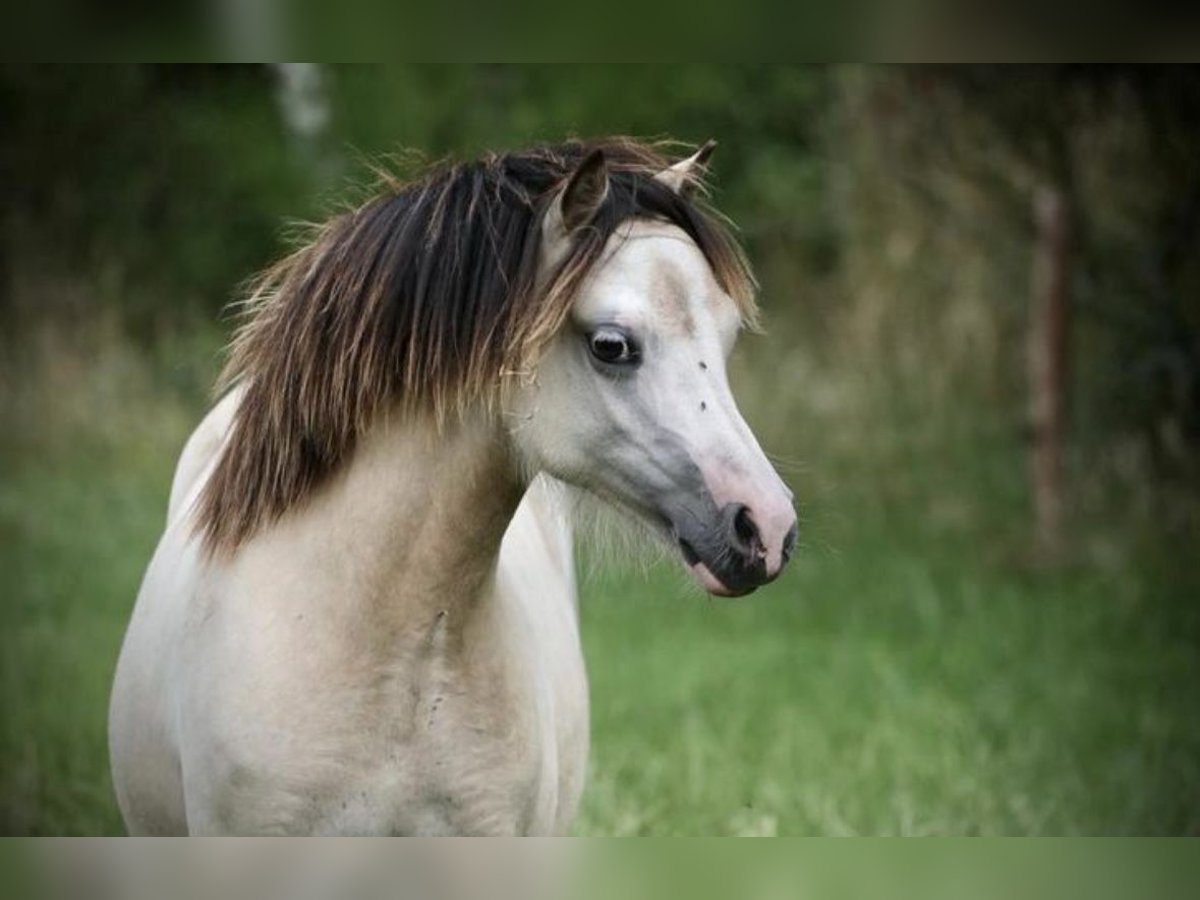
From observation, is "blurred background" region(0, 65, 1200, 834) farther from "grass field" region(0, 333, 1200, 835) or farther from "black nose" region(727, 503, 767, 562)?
"black nose" region(727, 503, 767, 562)

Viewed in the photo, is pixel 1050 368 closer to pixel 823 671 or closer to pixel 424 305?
pixel 823 671

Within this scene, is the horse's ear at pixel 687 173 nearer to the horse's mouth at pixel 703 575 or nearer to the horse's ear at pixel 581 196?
the horse's ear at pixel 581 196

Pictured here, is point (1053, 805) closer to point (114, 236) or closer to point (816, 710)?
point (816, 710)

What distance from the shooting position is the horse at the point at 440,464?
2.66 metres

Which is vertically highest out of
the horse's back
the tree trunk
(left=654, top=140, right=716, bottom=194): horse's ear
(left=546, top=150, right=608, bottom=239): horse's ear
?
the tree trunk

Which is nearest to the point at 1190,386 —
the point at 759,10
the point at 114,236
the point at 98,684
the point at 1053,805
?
the point at 1053,805

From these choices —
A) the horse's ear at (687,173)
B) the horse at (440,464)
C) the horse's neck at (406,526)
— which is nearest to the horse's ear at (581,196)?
the horse at (440,464)

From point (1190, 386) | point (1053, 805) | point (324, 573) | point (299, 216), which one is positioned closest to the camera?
point (324, 573)

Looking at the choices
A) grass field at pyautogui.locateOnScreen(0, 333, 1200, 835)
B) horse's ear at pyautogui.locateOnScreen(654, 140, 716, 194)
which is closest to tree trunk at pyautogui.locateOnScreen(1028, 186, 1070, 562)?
grass field at pyautogui.locateOnScreen(0, 333, 1200, 835)

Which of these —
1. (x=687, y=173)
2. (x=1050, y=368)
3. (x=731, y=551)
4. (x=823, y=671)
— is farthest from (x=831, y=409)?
(x=731, y=551)

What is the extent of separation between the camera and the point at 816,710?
5.93m

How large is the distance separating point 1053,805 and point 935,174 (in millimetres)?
4958

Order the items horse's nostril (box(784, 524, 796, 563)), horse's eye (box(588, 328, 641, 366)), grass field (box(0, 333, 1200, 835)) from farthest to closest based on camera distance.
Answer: grass field (box(0, 333, 1200, 835)), horse's eye (box(588, 328, 641, 366)), horse's nostril (box(784, 524, 796, 563))

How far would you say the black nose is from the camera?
252 centimetres
